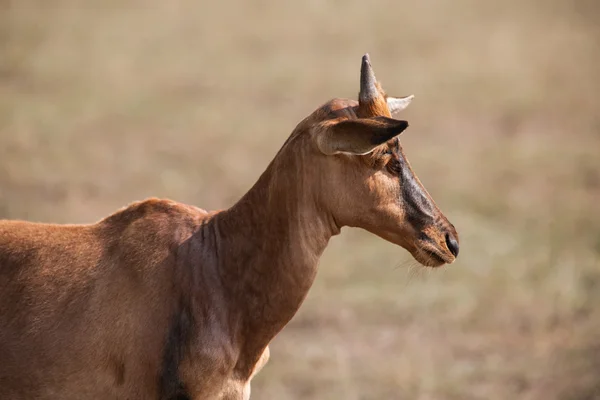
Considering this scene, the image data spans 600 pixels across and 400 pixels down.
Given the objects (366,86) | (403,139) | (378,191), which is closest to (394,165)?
(378,191)

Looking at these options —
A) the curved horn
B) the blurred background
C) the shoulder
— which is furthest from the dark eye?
the blurred background

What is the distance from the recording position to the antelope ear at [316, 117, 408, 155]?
18.0ft

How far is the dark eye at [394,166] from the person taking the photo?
19.7 feet

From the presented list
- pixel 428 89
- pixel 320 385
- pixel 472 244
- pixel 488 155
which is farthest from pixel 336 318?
pixel 428 89

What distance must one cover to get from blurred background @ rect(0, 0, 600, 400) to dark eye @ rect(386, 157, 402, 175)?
1.58 metres

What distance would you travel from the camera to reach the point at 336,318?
13.2 metres

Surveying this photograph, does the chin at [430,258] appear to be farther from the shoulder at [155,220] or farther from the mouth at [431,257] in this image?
the shoulder at [155,220]

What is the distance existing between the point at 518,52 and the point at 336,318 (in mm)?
13154

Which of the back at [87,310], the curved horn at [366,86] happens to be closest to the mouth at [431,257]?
the curved horn at [366,86]

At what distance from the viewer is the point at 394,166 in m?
6.04

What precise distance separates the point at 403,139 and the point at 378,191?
44.7ft

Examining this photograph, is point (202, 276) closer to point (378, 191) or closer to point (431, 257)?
point (378, 191)

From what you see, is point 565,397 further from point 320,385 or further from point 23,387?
point 23,387

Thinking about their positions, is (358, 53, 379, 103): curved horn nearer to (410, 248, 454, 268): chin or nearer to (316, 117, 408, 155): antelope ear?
(316, 117, 408, 155): antelope ear
